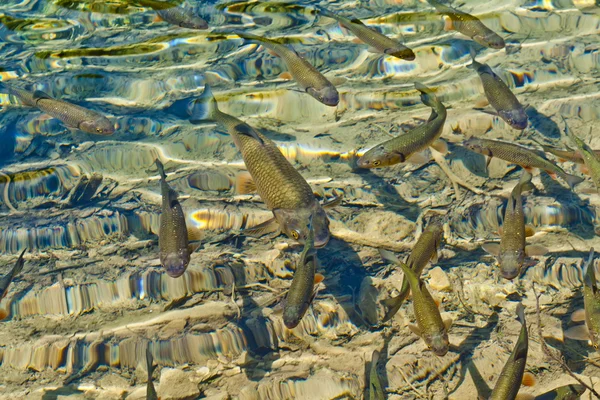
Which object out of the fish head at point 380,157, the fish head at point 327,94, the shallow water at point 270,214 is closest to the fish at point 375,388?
the shallow water at point 270,214

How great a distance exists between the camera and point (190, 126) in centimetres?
657

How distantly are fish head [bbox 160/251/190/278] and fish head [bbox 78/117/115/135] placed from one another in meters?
2.34

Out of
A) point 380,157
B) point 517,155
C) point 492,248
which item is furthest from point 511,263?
point 380,157

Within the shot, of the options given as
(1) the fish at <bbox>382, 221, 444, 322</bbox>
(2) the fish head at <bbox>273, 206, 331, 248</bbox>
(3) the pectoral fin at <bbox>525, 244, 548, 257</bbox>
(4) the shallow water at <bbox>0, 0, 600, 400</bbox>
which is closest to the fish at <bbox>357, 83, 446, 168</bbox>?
(4) the shallow water at <bbox>0, 0, 600, 400</bbox>

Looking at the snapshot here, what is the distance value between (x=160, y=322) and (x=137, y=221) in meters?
1.29

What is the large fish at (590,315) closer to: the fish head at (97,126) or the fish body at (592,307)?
the fish body at (592,307)

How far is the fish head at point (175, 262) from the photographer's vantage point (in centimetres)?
425

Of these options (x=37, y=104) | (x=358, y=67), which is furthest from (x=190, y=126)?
(x=358, y=67)

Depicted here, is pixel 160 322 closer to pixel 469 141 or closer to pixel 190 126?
pixel 190 126

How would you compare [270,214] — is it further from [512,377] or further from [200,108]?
[512,377]

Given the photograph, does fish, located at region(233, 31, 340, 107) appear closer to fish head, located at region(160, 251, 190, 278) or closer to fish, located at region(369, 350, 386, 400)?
fish head, located at region(160, 251, 190, 278)

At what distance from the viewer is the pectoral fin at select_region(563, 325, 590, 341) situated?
149 inches

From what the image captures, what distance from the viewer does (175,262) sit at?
14.0ft

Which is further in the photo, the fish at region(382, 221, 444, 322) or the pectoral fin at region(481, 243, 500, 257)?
the pectoral fin at region(481, 243, 500, 257)
